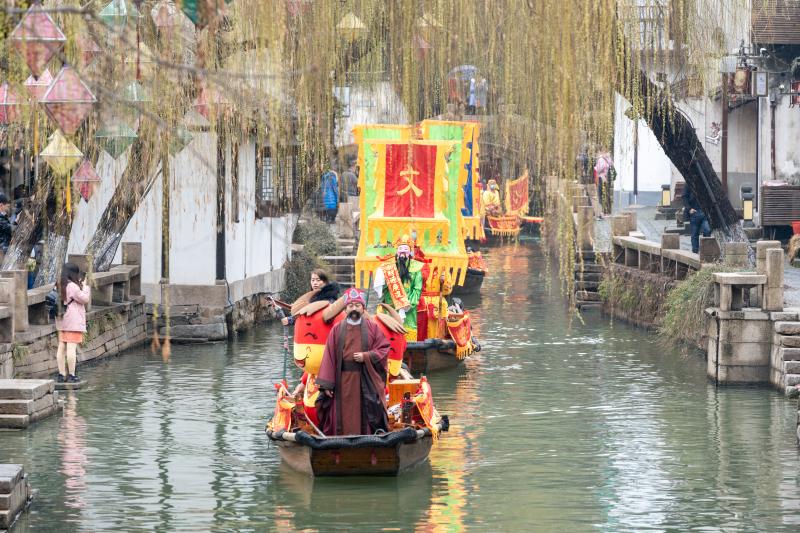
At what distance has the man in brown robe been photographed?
14.2m

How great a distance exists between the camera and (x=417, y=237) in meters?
23.4

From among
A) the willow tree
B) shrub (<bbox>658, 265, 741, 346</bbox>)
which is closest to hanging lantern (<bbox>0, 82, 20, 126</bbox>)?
the willow tree

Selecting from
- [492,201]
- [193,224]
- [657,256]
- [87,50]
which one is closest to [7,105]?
[87,50]

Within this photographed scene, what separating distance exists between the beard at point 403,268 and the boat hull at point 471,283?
41.6 ft

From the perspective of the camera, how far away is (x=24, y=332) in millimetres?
19703

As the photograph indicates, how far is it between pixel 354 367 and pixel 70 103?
4507 millimetres

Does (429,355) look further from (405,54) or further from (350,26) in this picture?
(405,54)

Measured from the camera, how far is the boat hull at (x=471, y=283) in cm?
3414

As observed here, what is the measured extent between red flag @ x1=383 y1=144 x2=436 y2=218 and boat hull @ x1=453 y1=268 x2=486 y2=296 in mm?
9389

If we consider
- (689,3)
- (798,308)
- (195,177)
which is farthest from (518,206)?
(689,3)

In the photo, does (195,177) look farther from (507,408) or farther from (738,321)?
(738,321)

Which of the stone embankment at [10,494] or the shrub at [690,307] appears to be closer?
Answer: the stone embankment at [10,494]

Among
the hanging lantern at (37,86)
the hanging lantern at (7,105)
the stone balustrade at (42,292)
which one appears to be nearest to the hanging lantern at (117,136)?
the hanging lantern at (7,105)

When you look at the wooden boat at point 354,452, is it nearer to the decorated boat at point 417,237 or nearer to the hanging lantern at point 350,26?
the hanging lantern at point 350,26
